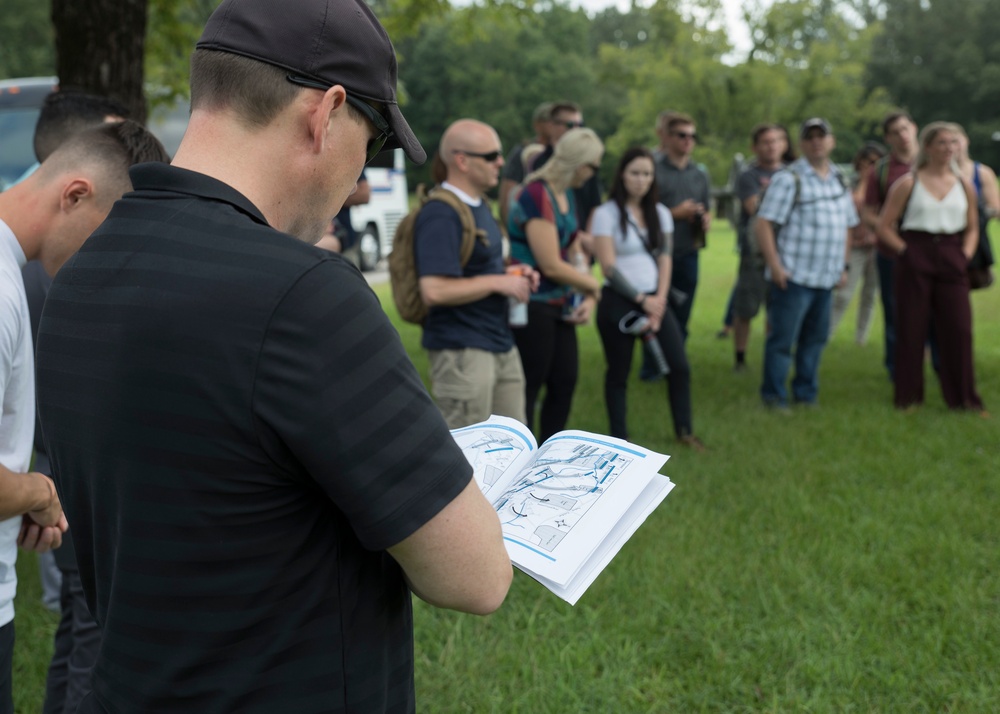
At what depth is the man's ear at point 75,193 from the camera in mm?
2066

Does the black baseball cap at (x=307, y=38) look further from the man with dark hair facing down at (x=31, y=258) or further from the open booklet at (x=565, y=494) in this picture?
the man with dark hair facing down at (x=31, y=258)

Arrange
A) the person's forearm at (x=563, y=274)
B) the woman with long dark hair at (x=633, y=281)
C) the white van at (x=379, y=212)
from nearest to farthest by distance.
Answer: the person's forearm at (x=563, y=274) < the woman with long dark hair at (x=633, y=281) < the white van at (x=379, y=212)

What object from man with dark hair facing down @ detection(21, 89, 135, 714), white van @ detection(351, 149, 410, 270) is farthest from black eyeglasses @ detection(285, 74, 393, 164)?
white van @ detection(351, 149, 410, 270)

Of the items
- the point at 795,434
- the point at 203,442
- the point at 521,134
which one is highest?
the point at 203,442

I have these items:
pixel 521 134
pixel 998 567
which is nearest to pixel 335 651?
pixel 998 567

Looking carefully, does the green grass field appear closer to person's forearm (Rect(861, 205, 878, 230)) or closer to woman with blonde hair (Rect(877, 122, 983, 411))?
woman with blonde hair (Rect(877, 122, 983, 411))

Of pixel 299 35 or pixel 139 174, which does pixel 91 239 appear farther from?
pixel 299 35

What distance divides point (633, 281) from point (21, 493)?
436 cm

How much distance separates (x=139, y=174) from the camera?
4.04 ft

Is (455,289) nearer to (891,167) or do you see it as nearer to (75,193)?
(75,193)

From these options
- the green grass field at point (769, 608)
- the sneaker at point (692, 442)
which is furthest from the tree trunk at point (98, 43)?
the sneaker at point (692, 442)

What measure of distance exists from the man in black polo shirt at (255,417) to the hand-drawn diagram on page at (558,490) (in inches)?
8.2

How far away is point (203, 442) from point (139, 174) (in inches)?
16.1

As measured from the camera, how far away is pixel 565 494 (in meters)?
1.49
